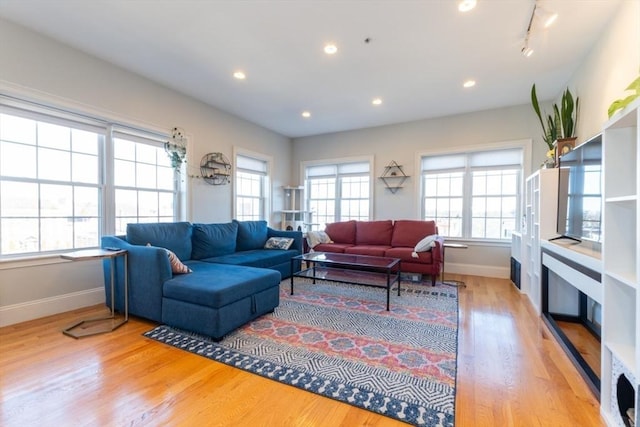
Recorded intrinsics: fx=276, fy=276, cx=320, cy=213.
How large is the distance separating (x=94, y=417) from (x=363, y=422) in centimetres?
142

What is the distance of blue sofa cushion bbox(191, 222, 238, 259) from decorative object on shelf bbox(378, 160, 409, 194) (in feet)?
9.99

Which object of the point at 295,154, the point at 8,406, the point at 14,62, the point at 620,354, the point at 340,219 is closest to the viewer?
the point at 620,354

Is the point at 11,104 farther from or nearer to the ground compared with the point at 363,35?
nearer to the ground

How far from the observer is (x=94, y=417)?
146cm

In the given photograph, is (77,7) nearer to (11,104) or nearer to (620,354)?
(11,104)

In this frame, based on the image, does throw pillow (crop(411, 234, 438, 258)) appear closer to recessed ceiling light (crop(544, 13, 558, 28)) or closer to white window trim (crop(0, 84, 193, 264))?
recessed ceiling light (crop(544, 13, 558, 28))

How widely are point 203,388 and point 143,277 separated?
1.42 metres

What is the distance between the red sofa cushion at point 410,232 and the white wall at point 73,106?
124 inches

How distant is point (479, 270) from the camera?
4.66 meters

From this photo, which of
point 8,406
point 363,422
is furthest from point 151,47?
point 363,422

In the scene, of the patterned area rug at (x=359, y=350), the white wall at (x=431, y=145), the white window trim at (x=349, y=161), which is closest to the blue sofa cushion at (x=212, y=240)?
the patterned area rug at (x=359, y=350)

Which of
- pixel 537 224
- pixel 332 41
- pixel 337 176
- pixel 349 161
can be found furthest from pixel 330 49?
pixel 337 176

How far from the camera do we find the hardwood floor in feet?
4.78

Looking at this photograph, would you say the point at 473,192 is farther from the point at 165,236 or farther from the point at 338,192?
the point at 165,236
